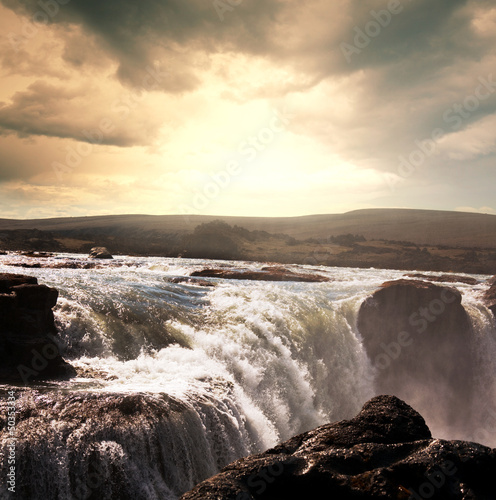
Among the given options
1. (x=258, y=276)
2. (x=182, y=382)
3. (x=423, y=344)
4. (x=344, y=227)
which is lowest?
(x=423, y=344)

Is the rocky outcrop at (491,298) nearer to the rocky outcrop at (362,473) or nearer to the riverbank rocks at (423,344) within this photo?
the riverbank rocks at (423,344)

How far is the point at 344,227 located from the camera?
135 meters

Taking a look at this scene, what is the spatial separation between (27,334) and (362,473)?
394 inches

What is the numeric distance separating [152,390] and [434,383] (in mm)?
18659

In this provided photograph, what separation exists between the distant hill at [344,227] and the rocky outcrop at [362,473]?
92.6 m

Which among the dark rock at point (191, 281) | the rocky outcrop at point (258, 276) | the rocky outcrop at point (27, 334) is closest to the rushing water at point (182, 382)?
the dark rock at point (191, 281)

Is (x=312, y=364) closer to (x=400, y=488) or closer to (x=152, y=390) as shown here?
(x=152, y=390)

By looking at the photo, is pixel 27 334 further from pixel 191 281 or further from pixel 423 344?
pixel 423 344

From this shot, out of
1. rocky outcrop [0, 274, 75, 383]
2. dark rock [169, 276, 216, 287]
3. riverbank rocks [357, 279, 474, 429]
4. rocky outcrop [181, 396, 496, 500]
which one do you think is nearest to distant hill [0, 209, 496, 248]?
dark rock [169, 276, 216, 287]

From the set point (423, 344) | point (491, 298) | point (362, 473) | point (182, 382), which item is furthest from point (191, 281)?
point (362, 473)

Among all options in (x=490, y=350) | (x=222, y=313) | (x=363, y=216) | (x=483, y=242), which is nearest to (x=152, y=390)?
(x=222, y=313)

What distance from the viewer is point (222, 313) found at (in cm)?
1847

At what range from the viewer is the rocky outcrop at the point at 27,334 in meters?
10.6

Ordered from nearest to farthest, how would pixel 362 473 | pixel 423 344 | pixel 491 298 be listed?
1. pixel 362 473
2. pixel 423 344
3. pixel 491 298
